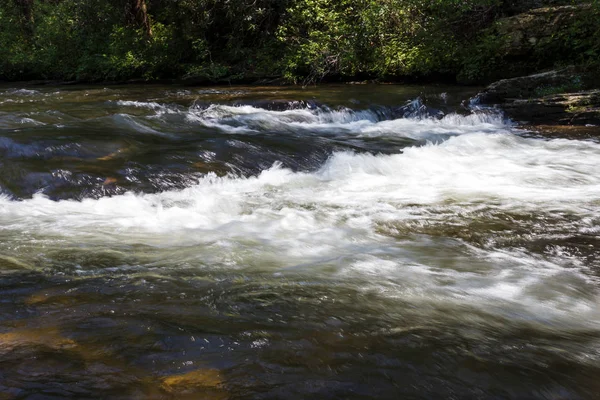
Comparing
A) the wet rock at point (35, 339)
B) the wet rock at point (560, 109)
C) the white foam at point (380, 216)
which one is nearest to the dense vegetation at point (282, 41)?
the wet rock at point (560, 109)

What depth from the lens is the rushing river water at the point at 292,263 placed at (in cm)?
224

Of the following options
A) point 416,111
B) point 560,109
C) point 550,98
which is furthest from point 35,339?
point 550,98

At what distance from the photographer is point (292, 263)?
385 cm

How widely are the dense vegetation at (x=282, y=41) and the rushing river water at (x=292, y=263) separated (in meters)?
5.01

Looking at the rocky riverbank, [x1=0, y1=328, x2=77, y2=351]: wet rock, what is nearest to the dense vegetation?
the rocky riverbank

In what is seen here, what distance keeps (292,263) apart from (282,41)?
12766mm

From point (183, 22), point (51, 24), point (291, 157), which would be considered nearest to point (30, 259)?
point (291, 157)

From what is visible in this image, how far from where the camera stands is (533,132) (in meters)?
9.13

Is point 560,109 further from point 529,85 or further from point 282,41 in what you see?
point 282,41

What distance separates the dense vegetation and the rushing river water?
5.01 metres

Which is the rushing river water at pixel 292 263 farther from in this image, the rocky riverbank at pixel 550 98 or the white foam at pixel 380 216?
the rocky riverbank at pixel 550 98

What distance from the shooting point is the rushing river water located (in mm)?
2238

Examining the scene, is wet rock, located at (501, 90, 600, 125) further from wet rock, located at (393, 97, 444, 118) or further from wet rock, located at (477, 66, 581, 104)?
wet rock, located at (393, 97, 444, 118)

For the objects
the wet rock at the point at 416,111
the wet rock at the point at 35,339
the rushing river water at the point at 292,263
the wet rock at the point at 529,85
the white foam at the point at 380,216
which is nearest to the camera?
the rushing river water at the point at 292,263
